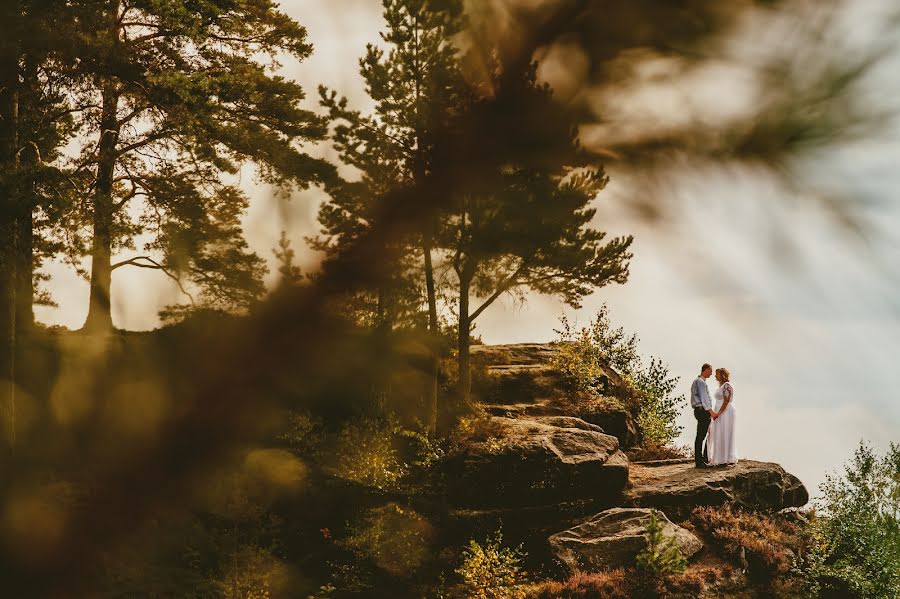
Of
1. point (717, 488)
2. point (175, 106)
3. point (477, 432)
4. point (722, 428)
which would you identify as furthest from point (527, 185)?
point (722, 428)

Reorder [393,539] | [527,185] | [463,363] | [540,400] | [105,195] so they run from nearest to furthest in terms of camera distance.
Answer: [527,185]
[105,195]
[393,539]
[463,363]
[540,400]

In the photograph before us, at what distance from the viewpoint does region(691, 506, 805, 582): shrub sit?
12.8m

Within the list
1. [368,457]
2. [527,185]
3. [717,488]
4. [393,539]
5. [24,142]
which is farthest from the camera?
[717,488]

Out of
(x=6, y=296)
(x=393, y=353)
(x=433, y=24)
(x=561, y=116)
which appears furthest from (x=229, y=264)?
(x=6, y=296)

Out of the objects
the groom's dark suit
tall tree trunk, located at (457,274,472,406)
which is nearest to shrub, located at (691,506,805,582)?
the groom's dark suit

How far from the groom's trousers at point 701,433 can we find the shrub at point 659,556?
2.85 meters

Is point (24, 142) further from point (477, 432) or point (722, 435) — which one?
point (722, 435)

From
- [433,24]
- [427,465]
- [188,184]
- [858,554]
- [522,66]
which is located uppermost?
[188,184]

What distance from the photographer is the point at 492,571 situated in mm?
12625

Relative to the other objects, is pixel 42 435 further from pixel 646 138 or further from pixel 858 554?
pixel 858 554

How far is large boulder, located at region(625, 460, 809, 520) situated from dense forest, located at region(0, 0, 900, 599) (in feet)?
0.28

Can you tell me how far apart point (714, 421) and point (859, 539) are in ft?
11.1

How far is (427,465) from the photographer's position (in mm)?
14500

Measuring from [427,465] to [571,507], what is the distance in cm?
306
